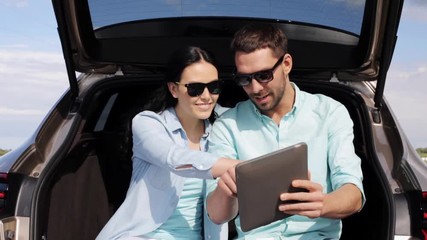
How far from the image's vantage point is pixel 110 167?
3504 mm

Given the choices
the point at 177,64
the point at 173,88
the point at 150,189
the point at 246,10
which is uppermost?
the point at 246,10

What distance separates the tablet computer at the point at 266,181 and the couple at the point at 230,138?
0.30m

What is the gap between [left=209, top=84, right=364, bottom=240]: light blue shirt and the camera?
2.66m

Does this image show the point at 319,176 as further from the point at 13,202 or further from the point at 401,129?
the point at 13,202

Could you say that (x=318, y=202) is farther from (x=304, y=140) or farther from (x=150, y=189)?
(x=150, y=189)

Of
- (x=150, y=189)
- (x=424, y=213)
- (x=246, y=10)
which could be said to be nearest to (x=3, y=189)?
(x=150, y=189)

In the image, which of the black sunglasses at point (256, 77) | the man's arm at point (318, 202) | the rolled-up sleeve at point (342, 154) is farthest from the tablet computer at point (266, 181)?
the black sunglasses at point (256, 77)

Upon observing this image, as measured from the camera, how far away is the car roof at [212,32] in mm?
3193

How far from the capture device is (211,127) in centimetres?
294

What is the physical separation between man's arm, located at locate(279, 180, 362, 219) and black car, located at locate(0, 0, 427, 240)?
1.43 feet

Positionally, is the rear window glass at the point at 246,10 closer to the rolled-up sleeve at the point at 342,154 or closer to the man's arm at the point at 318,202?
the rolled-up sleeve at the point at 342,154

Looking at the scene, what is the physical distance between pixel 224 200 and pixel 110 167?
123cm

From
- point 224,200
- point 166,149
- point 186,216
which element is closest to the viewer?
point 224,200

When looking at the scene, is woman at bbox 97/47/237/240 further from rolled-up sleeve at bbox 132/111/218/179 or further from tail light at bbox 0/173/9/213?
tail light at bbox 0/173/9/213
